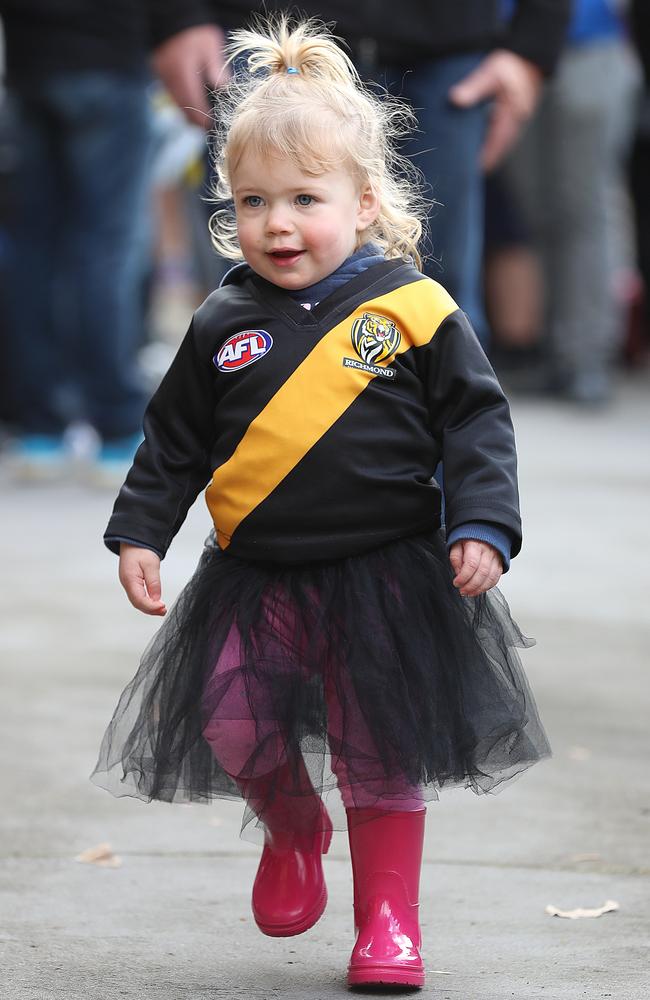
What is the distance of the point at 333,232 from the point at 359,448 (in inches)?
13.0

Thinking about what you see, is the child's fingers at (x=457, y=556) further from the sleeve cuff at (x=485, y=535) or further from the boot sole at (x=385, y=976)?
the boot sole at (x=385, y=976)

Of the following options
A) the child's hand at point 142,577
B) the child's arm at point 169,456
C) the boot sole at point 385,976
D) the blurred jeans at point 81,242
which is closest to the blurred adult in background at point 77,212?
the blurred jeans at point 81,242

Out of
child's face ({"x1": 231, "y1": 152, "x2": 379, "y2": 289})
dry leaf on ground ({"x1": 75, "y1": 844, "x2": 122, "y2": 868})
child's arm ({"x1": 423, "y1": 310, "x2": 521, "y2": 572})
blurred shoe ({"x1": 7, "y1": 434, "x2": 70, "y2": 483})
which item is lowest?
dry leaf on ground ({"x1": 75, "y1": 844, "x2": 122, "y2": 868})

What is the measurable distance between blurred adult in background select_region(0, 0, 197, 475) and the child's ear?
11.5ft

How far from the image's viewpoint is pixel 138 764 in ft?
9.22

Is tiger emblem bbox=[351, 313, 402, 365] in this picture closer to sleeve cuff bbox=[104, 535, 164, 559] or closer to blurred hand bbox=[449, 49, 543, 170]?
sleeve cuff bbox=[104, 535, 164, 559]

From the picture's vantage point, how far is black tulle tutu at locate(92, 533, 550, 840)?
269cm

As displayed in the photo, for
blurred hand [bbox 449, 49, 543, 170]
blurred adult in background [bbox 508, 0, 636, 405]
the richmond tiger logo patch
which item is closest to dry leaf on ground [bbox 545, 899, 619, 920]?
the richmond tiger logo patch

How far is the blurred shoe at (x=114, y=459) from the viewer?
6531 mm

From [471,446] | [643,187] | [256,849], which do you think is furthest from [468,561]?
[643,187]

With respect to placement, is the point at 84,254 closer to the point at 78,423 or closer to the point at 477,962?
the point at 78,423

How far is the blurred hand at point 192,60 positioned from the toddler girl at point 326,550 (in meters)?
1.86

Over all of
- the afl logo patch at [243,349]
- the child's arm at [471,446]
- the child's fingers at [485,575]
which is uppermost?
the afl logo patch at [243,349]

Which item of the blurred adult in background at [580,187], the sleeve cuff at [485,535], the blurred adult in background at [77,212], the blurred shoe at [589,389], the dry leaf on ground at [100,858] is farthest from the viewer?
the blurred shoe at [589,389]
